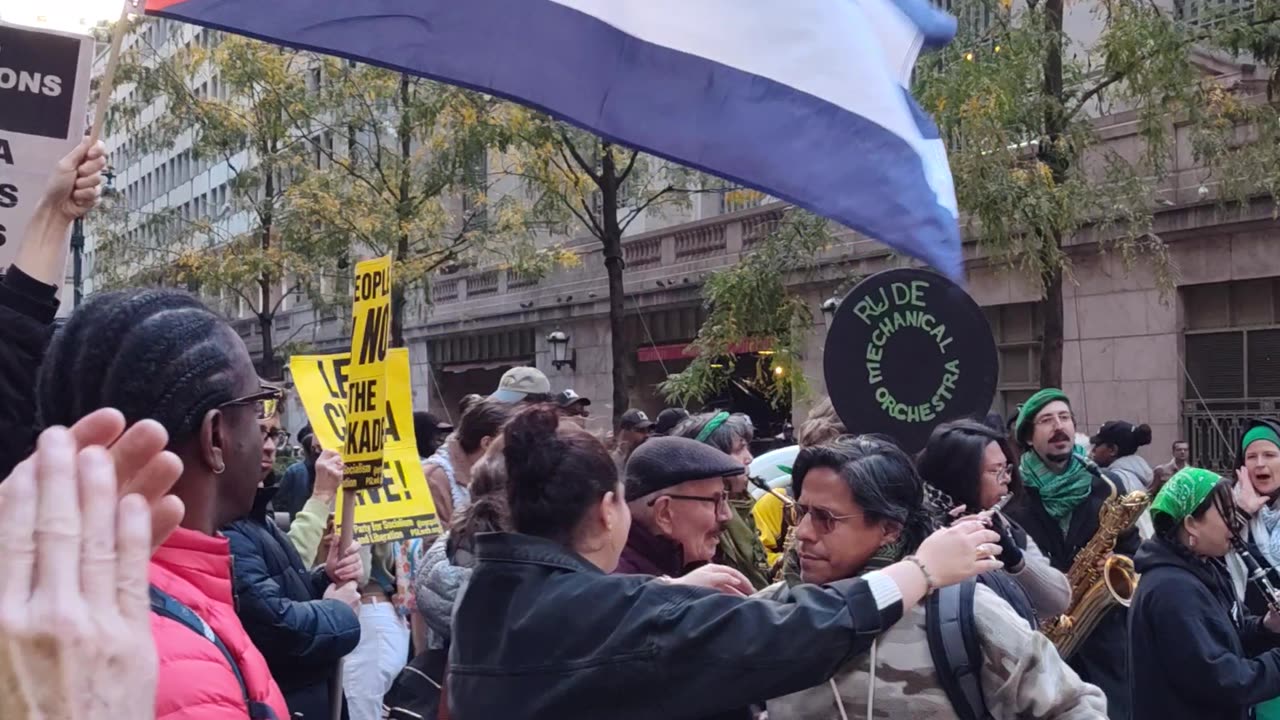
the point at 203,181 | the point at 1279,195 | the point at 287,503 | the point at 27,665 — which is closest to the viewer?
the point at 27,665

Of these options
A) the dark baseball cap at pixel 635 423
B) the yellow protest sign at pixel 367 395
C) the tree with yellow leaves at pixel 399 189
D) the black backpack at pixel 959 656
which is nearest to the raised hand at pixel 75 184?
the yellow protest sign at pixel 367 395

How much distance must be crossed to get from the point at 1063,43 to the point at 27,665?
1307 cm

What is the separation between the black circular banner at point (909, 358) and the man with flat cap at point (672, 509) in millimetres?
612

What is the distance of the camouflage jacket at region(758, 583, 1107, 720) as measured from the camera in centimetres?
293

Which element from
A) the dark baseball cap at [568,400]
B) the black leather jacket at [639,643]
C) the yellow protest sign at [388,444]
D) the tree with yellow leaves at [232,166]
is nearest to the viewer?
the black leather jacket at [639,643]

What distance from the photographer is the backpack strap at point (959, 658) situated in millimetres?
2969

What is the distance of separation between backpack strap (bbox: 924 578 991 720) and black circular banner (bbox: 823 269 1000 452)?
1.51m

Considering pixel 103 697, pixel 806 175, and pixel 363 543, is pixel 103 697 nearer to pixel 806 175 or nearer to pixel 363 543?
Result: pixel 806 175

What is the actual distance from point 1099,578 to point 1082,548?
0.34 meters

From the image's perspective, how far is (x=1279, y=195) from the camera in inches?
502

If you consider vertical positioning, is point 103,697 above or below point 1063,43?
below

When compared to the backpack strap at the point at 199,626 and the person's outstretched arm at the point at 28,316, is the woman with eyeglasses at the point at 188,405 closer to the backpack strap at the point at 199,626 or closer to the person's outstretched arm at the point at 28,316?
the backpack strap at the point at 199,626

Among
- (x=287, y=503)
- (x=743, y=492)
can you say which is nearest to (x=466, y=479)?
(x=743, y=492)

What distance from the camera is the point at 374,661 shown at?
248 inches
